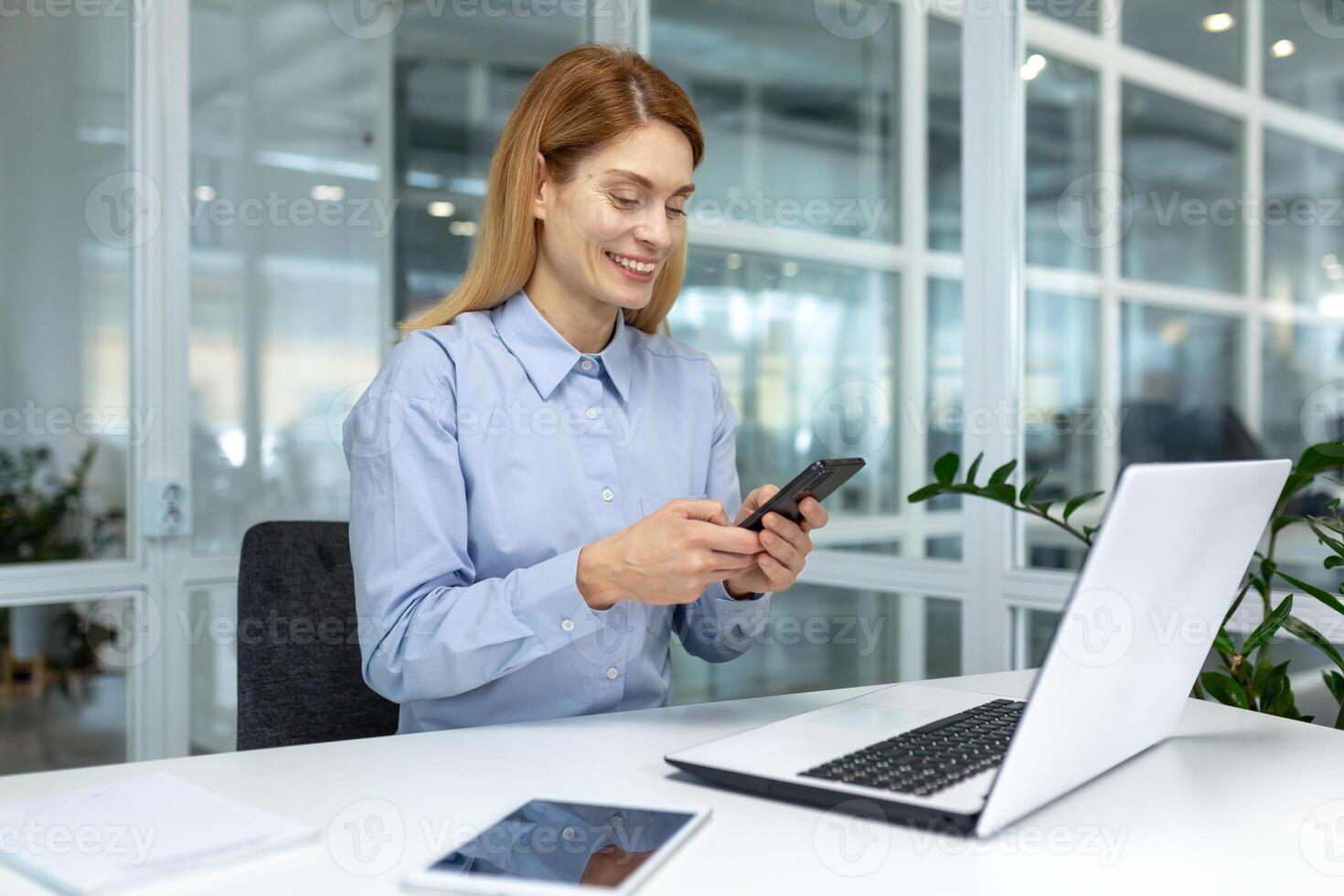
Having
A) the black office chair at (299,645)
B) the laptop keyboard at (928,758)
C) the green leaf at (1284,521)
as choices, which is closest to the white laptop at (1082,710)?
the laptop keyboard at (928,758)

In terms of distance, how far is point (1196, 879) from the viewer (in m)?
0.73

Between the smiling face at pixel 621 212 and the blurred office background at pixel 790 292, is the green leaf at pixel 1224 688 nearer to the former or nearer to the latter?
the blurred office background at pixel 790 292

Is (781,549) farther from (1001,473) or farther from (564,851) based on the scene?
(1001,473)

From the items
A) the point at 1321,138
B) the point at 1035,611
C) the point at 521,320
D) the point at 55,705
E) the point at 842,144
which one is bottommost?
the point at 55,705

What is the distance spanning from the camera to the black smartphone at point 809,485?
103 cm

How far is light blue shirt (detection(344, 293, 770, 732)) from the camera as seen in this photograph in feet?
4.03

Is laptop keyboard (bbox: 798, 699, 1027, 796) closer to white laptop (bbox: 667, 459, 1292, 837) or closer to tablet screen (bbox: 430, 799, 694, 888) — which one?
white laptop (bbox: 667, 459, 1292, 837)

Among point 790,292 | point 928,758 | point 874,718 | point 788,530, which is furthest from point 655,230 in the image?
point 790,292

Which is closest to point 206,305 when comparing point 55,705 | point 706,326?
point 55,705

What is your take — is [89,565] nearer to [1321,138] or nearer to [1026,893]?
[1026,893]

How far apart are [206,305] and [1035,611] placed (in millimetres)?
1910

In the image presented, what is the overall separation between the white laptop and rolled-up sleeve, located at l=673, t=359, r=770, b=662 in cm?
35

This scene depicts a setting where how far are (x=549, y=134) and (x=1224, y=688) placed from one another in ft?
3.76

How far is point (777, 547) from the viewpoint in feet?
3.83
